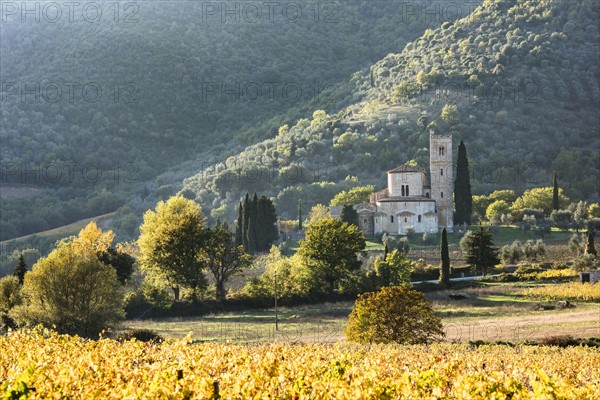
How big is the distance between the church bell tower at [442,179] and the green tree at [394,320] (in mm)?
56944

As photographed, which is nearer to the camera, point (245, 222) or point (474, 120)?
point (245, 222)

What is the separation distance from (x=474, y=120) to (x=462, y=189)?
58.1 metres

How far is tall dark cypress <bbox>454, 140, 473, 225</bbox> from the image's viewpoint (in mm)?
85562

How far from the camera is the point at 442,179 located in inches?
3748

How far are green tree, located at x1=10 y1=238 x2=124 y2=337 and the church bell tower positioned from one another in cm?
5510

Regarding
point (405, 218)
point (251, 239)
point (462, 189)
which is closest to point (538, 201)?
point (462, 189)

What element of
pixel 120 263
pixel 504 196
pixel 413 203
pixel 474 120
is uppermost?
pixel 474 120

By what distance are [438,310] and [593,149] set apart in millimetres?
103872

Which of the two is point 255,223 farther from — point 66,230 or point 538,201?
point 66,230

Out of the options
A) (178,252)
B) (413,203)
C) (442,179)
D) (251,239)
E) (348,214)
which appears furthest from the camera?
(442,179)

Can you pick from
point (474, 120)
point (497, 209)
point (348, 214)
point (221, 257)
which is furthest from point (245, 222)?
point (474, 120)

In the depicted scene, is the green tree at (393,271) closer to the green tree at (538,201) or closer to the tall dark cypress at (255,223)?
the tall dark cypress at (255,223)

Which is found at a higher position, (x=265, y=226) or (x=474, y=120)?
(x=474, y=120)

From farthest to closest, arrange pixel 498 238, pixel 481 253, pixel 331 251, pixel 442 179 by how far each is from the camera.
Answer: pixel 442 179 → pixel 498 238 → pixel 481 253 → pixel 331 251
